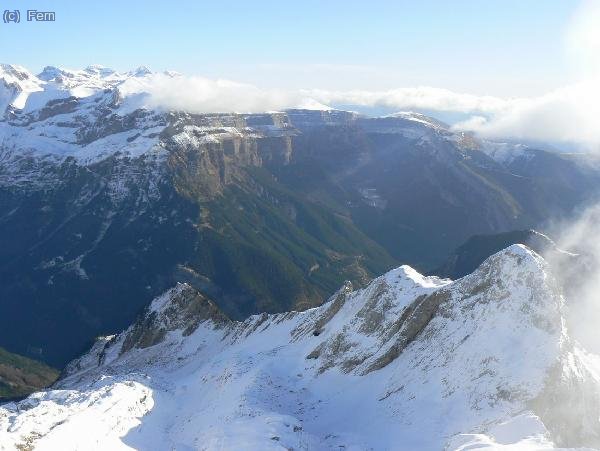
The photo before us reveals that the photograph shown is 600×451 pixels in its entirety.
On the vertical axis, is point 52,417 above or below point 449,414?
below

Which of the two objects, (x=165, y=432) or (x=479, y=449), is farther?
(x=165, y=432)

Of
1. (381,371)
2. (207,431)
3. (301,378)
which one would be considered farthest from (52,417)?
(381,371)

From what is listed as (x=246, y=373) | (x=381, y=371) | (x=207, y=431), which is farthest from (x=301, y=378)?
(x=207, y=431)

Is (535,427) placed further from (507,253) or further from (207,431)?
(207,431)

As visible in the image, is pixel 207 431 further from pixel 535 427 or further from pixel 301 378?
pixel 535 427

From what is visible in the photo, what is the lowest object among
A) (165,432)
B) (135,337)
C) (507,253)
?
(135,337)

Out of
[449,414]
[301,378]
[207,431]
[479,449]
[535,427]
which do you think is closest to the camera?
[479,449]

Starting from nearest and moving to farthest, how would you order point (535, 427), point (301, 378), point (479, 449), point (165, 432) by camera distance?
point (479, 449), point (535, 427), point (165, 432), point (301, 378)
